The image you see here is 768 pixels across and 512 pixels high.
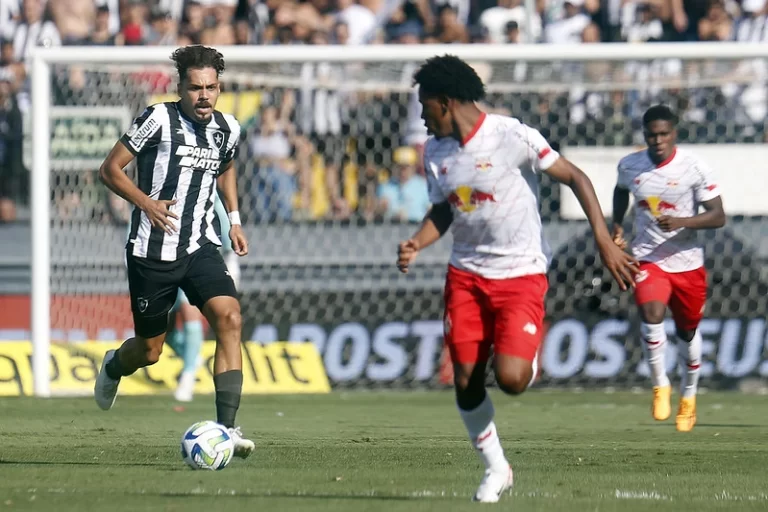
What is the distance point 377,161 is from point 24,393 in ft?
14.4

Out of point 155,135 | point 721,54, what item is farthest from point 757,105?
point 155,135

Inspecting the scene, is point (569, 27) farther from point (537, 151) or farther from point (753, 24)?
point (537, 151)

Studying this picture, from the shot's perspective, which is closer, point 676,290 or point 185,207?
point 185,207

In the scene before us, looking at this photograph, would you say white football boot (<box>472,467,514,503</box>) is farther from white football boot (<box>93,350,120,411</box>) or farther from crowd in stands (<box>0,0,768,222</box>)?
crowd in stands (<box>0,0,768,222</box>)

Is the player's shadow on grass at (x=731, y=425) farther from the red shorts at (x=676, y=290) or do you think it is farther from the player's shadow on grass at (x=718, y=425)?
the red shorts at (x=676, y=290)

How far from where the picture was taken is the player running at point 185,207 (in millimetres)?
7875

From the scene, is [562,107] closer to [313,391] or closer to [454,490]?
[313,391]

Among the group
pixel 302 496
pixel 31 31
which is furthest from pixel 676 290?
pixel 31 31

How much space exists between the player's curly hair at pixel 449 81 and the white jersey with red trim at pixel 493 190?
20 cm

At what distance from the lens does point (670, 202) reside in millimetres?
10898

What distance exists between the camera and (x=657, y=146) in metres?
10.8

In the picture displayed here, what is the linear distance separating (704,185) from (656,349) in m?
1.30

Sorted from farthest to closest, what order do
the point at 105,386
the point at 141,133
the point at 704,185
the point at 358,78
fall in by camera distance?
the point at 358,78 → the point at 704,185 → the point at 105,386 → the point at 141,133

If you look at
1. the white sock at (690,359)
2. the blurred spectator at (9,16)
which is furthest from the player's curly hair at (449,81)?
the blurred spectator at (9,16)
